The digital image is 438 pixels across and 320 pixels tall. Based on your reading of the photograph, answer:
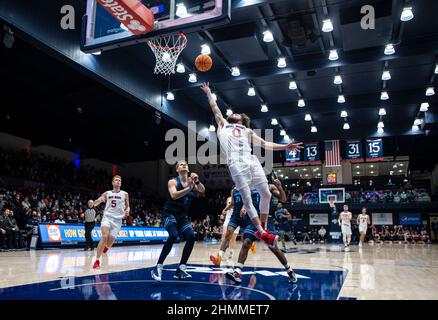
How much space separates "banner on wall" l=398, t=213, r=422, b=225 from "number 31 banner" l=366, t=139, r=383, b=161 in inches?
337

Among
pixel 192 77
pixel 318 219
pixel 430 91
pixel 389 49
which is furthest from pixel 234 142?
pixel 318 219

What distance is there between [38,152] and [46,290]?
25.6 meters

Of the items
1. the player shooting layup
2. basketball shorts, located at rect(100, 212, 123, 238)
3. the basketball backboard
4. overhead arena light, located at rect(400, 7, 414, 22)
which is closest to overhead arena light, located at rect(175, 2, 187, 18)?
the basketball backboard

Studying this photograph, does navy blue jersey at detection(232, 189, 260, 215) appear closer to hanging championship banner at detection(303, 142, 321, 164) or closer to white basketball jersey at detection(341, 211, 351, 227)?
white basketball jersey at detection(341, 211, 351, 227)

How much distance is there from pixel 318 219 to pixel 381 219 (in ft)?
16.1

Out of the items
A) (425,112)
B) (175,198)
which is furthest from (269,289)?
(425,112)

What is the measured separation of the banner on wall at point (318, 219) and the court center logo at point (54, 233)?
21775mm

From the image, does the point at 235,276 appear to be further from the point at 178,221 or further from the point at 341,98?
the point at 341,98

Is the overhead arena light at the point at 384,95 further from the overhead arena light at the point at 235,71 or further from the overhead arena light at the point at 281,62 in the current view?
the overhead arena light at the point at 235,71

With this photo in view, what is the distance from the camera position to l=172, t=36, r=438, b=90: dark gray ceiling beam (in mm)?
13484

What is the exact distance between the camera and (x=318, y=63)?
47.8 ft

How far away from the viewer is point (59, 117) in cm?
2214

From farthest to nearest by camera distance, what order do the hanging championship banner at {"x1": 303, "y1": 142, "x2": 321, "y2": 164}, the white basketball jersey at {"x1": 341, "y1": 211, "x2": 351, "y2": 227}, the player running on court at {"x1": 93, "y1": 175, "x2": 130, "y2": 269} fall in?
the hanging championship banner at {"x1": 303, "y1": 142, "x2": 321, "y2": 164}
the white basketball jersey at {"x1": 341, "y1": 211, "x2": 351, "y2": 227}
the player running on court at {"x1": 93, "y1": 175, "x2": 130, "y2": 269}

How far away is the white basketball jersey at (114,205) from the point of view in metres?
8.35
